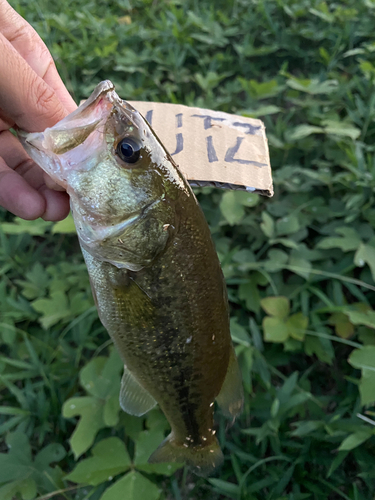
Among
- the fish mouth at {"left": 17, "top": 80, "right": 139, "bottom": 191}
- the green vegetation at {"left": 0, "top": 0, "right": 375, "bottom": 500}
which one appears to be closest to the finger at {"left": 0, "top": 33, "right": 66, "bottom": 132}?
the fish mouth at {"left": 17, "top": 80, "right": 139, "bottom": 191}

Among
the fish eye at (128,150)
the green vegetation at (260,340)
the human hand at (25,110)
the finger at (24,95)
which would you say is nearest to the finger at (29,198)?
the human hand at (25,110)

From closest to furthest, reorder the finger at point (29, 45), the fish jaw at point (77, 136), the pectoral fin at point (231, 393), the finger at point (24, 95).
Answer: the fish jaw at point (77, 136)
the finger at point (24, 95)
the pectoral fin at point (231, 393)
the finger at point (29, 45)

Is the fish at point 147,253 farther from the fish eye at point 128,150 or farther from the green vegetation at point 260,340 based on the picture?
the green vegetation at point 260,340

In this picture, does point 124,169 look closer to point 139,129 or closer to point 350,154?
point 139,129

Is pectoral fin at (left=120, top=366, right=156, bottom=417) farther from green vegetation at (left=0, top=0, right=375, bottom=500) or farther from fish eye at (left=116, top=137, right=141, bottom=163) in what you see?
→ fish eye at (left=116, top=137, right=141, bottom=163)

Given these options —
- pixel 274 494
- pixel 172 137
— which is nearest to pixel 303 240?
pixel 172 137

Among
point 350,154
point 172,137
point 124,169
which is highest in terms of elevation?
point 124,169
